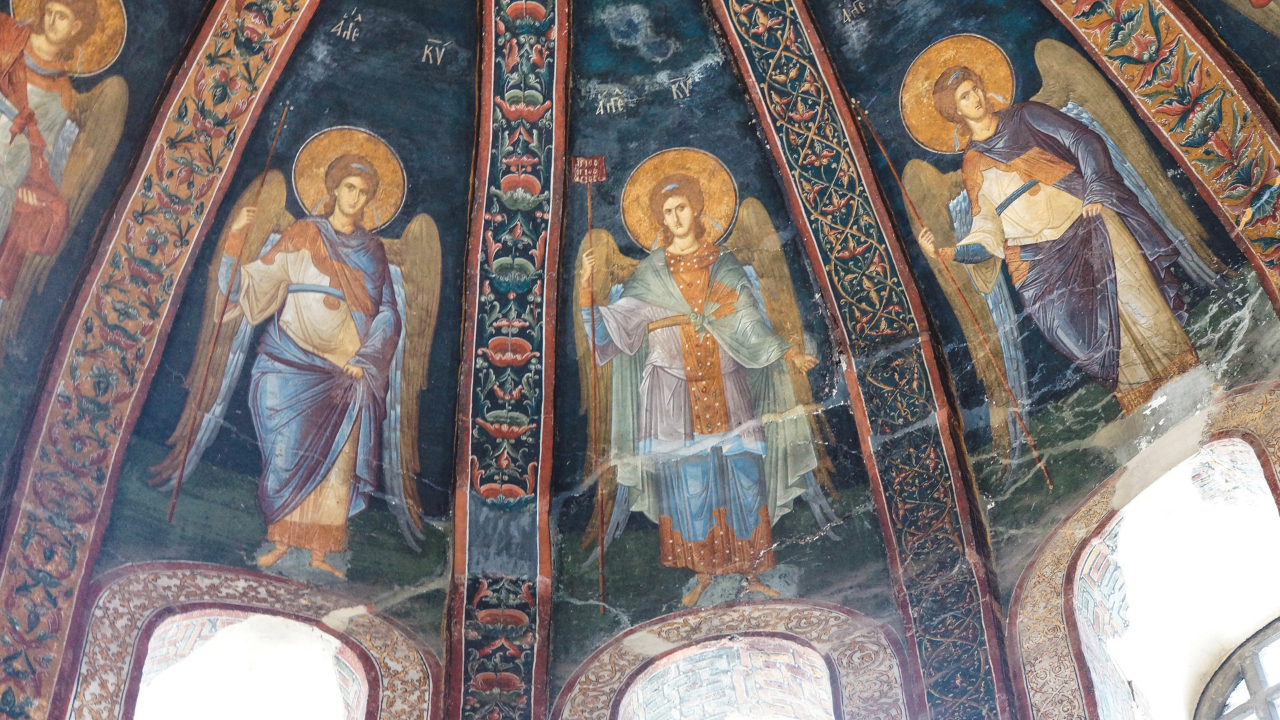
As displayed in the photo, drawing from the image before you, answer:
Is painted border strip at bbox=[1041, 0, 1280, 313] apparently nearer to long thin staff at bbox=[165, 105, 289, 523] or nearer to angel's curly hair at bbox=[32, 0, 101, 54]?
long thin staff at bbox=[165, 105, 289, 523]

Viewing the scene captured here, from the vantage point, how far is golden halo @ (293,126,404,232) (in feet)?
35.9

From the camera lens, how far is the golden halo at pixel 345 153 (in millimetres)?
10945

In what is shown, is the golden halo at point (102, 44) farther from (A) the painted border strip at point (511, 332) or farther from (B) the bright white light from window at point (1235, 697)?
(B) the bright white light from window at point (1235, 697)

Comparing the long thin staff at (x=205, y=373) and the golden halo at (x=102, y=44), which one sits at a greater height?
the golden halo at (x=102, y=44)

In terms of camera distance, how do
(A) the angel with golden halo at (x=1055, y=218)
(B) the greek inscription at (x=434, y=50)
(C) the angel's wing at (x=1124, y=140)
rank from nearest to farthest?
(C) the angel's wing at (x=1124, y=140) < (A) the angel with golden halo at (x=1055, y=218) < (B) the greek inscription at (x=434, y=50)

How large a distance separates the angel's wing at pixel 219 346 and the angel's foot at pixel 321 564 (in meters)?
1.07

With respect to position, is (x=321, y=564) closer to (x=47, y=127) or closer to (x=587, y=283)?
(x=587, y=283)

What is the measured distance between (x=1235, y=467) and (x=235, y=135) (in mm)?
7389

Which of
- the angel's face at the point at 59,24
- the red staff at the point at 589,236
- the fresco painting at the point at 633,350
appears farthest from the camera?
the red staff at the point at 589,236

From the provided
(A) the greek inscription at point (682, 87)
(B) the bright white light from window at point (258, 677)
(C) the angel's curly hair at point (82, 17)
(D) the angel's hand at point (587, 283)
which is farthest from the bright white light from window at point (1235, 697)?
(C) the angel's curly hair at point (82, 17)

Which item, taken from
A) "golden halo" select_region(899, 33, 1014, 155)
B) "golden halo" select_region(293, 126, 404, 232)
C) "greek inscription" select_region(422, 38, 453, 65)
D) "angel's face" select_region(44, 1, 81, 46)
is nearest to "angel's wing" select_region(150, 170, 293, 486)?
"golden halo" select_region(293, 126, 404, 232)

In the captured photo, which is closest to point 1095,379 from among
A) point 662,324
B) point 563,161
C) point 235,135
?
point 662,324

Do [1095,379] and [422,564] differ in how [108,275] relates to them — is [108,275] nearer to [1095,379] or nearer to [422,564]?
[422,564]

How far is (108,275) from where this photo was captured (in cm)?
985
